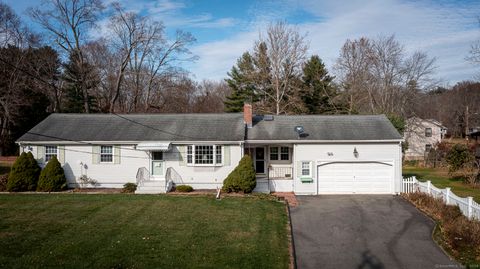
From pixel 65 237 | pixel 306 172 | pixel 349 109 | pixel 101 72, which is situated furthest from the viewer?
pixel 101 72

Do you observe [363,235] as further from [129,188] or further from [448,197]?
[129,188]

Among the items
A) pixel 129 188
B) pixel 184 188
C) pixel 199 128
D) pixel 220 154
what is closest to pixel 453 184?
pixel 220 154

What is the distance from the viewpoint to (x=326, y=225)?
13.9 m

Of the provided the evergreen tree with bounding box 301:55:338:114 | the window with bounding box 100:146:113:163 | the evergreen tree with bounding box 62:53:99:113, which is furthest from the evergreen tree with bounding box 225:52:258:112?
the window with bounding box 100:146:113:163

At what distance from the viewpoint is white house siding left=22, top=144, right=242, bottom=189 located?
2038 centimetres

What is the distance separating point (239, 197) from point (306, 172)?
433 cm

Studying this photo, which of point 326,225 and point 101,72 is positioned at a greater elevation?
point 101,72

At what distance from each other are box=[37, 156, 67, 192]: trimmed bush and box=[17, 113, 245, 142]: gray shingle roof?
1.76 meters

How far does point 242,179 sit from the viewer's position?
18.9m

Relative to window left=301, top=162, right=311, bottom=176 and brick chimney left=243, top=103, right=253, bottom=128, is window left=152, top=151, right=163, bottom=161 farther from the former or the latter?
window left=301, top=162, right=311, bottom=176

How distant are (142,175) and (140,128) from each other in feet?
10.9

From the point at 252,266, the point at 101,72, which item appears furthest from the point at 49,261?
the point at 101,72

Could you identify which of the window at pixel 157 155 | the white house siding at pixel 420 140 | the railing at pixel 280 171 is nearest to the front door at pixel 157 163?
the window at pixel 157 155

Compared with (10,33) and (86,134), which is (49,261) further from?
(10,33)
